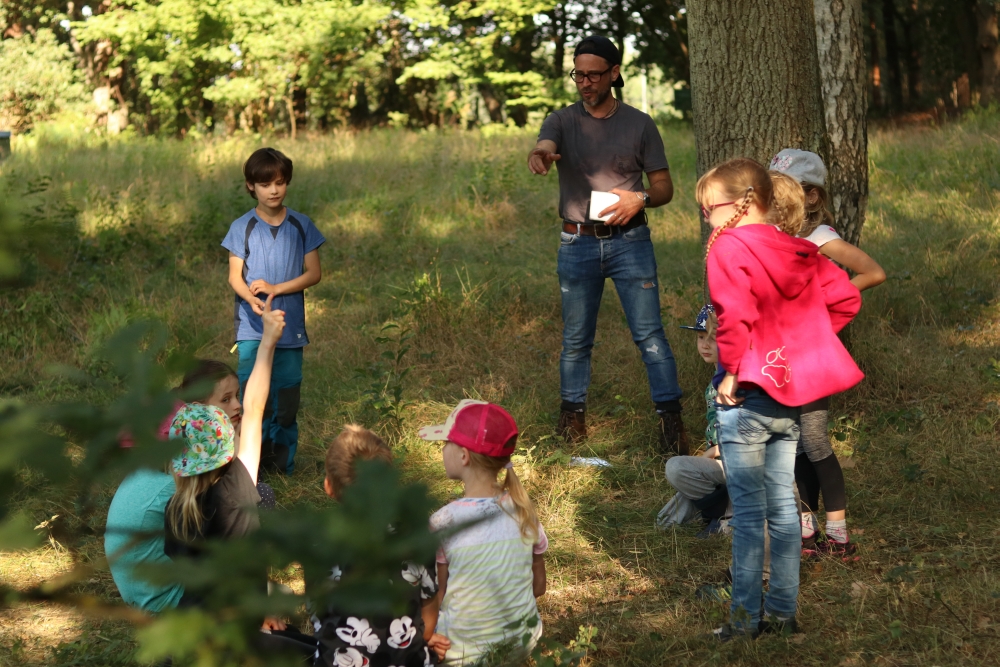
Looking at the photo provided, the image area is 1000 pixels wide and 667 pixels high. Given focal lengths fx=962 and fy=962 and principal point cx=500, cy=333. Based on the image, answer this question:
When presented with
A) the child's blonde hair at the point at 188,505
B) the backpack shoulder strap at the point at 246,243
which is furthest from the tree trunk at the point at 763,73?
the child's blonde hair at the point at 188,505

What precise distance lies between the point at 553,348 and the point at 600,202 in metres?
2.12

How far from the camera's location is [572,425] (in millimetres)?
5395

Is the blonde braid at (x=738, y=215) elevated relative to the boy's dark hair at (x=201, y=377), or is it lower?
lower

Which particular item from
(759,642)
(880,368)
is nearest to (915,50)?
(880,368)

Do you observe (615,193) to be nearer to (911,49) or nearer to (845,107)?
(845,107)

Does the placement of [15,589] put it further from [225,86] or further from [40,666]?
[225,86]

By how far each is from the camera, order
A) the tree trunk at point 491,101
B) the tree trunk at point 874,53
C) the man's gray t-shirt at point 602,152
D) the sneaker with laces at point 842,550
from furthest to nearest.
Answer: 1. the tree trunk at point 491,101
2. the tree trunk at point 874,53
3. the man's gray t-shirt at point 602,152
4. the sneaker with laces at point 842,550

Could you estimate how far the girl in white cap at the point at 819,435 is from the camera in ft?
12.7

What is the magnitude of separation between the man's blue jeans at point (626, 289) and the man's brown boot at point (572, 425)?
1.35 feet

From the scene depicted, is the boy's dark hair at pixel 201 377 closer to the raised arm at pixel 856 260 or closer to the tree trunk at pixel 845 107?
the raised arm at pixel 856 260

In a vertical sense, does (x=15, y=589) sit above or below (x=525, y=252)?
above

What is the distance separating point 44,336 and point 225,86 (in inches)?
565

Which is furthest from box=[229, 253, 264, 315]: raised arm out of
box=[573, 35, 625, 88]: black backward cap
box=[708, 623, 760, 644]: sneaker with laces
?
box=[708, 623, 760, 644]: sneaker with laces

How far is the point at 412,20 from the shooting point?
22.8m
